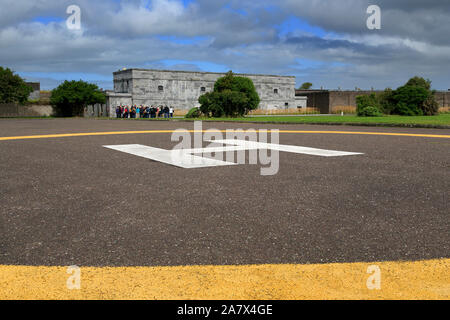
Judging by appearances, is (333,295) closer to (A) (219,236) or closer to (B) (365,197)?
(A) (219,236)

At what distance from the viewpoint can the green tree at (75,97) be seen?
53469 millimetres

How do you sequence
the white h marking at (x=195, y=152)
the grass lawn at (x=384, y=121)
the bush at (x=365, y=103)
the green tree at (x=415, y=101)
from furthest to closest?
the green tree at (x=415, y=101), the bush at (x=365, y=103), the grass lawn at (x=384, y=121), the white h marking at (x=195, y=152)

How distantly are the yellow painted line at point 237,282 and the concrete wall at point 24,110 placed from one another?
58010 mm

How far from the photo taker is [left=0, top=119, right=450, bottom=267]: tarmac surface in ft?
11.3

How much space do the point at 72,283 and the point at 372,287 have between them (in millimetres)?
1997

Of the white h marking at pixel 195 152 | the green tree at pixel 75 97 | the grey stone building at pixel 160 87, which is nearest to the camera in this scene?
the white h marking at pixel 195 152

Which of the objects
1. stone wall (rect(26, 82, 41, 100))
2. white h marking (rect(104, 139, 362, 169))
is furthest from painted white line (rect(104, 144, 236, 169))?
stone wall (rect(26, 82, 41, 100))

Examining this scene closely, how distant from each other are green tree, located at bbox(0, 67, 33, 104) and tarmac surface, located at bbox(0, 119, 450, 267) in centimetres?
5359

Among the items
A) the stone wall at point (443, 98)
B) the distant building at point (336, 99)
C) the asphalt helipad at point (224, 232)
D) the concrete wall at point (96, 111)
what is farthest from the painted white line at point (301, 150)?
the stone wall at point (443, 98)

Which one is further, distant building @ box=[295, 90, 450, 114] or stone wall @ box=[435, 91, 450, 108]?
stone wall @ box=[435, 91, 450, 108]

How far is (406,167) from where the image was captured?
7629 mm

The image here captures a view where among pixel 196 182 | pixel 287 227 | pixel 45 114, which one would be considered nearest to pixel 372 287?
pixel 287 227

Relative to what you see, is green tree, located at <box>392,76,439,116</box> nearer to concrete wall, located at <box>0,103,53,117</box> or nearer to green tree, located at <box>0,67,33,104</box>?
concrete wall, located at <box>0,103,53,117</box>

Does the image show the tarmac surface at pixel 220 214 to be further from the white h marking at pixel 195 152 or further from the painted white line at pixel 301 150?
the painted white line at pixel 301 150
